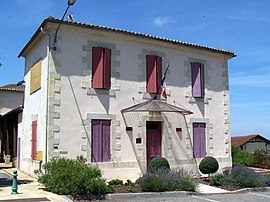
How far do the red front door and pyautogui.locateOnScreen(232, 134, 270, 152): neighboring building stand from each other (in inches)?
450

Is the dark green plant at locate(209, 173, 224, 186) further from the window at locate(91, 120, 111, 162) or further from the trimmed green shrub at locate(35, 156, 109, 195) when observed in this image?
the trimmed green shrub at locate(35, 156, 109, 195)

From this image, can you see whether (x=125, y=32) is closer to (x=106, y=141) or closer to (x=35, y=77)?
(x=35, y=77)

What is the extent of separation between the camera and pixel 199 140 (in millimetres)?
14859

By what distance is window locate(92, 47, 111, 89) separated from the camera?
12.6 m

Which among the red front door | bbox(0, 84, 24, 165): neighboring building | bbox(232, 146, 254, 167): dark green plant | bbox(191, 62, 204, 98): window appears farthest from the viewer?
bbox(0, 84, 24, 165): neighboring building

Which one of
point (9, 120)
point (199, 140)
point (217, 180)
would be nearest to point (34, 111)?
point (199, 140)

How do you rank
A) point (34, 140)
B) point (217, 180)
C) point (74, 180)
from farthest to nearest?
point (34, 140), point (217, 180), point (74, 180)

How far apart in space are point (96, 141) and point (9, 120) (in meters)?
10.5

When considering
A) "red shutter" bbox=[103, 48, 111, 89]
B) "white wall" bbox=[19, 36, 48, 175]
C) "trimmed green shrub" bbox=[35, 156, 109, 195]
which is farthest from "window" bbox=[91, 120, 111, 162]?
"trimmed green shrub" bbox=[35, 156, 109, 195]

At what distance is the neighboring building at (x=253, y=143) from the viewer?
77.6ft

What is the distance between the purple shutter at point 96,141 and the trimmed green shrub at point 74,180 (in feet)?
7.22

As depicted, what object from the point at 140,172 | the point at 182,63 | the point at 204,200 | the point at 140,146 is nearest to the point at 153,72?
the point at 182,63

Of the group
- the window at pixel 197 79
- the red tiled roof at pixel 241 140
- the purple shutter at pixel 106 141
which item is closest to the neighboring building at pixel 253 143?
the red tiled roof at pixel 241 140

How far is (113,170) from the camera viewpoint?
493 inches
